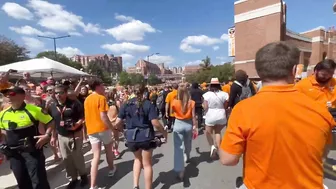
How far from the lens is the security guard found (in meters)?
3.03

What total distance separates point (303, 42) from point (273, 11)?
17.7m

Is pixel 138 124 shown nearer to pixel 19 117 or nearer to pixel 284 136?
pixel 19 117

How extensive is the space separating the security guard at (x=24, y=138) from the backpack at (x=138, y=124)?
47.1 inches

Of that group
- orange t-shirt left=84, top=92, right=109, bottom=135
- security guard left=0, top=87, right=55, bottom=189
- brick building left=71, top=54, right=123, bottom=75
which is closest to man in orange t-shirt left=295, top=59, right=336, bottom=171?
orange t-shirt left=84, top=92, right=109, bottom=135

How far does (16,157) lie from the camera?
3133 millimetres

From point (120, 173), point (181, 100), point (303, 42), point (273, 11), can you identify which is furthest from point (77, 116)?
point (303, 42)

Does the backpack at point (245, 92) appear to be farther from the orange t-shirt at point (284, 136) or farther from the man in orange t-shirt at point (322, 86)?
the orange t-shirt at point (284, 136)

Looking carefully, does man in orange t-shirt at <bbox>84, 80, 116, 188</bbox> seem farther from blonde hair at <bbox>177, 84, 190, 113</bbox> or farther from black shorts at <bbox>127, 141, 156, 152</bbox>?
blonde hair at <bbox>177, 84, 190, 113</bbox>

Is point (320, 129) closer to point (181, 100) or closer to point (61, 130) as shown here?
point (181, 100)

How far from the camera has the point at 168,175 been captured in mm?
4523

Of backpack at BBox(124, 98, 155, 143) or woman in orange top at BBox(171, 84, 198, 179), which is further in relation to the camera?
woman in orange top at BBox(171, 84, 198, 179)

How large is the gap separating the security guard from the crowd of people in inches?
0.5

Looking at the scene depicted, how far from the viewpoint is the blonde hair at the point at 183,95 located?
15.2ft

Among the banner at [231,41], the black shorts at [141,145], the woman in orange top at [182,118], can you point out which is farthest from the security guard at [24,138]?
the banner at [231,41]
